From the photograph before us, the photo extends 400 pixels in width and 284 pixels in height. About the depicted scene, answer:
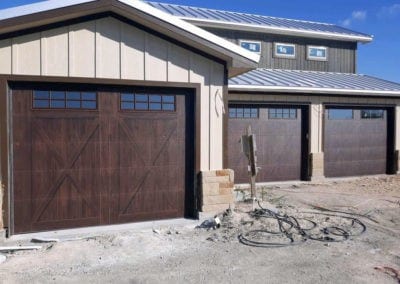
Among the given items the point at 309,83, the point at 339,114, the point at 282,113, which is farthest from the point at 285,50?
the point at 282,113

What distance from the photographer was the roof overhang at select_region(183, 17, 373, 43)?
14.8m

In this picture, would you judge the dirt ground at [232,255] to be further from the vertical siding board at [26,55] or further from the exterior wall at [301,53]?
the exterior wall at [301,53]

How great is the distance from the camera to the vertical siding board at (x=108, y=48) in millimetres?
6617

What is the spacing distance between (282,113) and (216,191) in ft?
19.9

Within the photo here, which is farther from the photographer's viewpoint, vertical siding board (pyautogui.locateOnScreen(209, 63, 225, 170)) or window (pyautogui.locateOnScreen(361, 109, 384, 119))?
window (pyautogui.locateOnScreen(361, 109, 384, 119))

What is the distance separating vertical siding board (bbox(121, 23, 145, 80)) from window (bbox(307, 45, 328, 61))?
11.5m

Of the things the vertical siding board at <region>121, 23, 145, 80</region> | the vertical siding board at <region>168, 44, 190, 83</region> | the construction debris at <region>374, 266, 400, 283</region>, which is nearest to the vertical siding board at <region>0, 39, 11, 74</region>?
the vertical siding board at <region>121, 23, 145, 80</region>

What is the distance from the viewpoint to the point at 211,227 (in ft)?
22.8

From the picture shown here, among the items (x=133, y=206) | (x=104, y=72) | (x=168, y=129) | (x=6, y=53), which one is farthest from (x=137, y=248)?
(x=6, y=53)

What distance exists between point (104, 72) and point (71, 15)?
1022 millimetres

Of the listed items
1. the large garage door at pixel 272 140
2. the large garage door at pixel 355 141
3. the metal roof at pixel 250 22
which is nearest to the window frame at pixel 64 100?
the large garage door at pixel 272 140

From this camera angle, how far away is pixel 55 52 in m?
6.36

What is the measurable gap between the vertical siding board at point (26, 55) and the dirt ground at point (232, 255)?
2744mm

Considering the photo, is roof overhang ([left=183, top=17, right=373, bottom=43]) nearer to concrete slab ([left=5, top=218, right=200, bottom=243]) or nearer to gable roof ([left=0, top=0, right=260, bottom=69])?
gable roof ([left=0, top=0, right=260, bottom=69])
